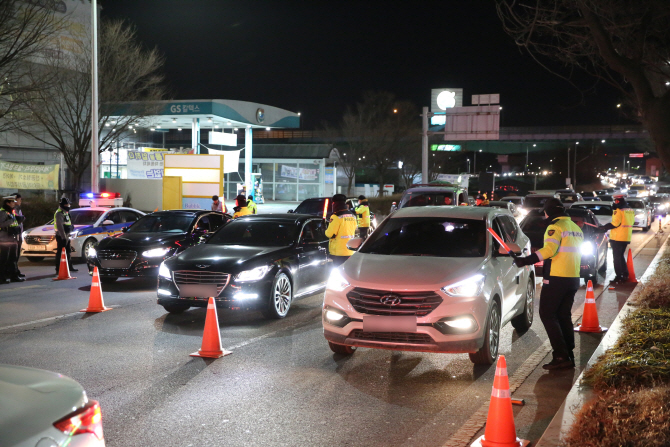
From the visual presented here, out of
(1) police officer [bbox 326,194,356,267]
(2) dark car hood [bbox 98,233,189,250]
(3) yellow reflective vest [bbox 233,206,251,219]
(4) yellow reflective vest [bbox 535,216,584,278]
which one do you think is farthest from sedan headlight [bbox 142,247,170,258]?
(4) yellow reflective vest [bbox 535,216,584,278]

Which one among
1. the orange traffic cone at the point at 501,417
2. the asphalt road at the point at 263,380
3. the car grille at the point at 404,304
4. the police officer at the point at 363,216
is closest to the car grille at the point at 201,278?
the asphalt road at the point at 263,380

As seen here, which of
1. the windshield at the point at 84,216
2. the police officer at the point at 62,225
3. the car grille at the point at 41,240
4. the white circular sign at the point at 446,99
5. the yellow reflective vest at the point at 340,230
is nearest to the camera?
the yellow reflective vest at the point at 340,230

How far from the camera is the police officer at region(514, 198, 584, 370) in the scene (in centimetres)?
719

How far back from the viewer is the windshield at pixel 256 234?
10.9m

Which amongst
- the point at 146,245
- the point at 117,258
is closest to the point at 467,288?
the point at 146,245

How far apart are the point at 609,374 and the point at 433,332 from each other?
5.45 feet

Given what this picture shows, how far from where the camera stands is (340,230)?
10836mm

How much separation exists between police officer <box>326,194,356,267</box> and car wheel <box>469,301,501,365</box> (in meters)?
3.85

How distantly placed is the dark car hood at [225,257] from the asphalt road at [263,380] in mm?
819

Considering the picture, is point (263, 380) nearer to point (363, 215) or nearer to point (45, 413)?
point (45, 413)

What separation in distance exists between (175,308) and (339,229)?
2806mm

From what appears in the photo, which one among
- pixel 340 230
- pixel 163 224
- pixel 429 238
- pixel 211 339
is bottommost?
pixel 211 339

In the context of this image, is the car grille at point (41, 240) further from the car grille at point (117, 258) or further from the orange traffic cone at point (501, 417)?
the orange traffic cone at point (501, 417)

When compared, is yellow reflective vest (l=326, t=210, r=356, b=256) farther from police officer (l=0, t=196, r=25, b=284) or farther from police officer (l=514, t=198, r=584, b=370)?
police officer (l=0, t=196, r=25, b=284)
